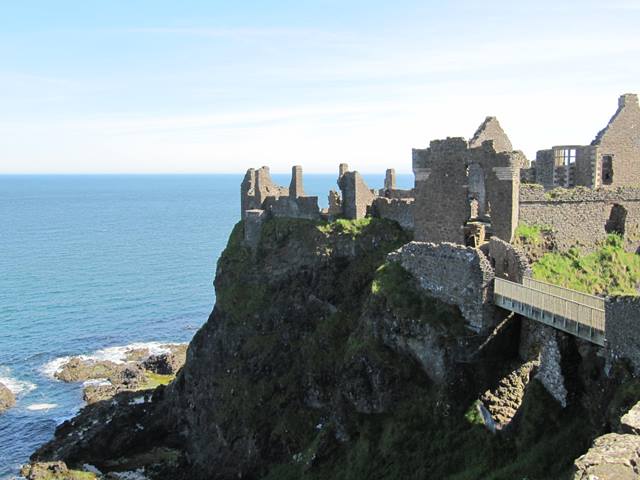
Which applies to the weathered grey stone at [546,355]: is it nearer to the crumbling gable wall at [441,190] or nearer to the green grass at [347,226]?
the crumbling gable wall at [441,190]

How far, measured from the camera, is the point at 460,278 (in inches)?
1185

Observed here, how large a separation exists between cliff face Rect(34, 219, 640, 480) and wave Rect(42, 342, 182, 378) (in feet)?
45.8

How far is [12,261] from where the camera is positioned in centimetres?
13000

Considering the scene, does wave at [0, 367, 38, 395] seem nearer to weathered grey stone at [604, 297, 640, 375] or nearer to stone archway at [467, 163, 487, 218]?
stone archway at [467, 163, 487, 218]

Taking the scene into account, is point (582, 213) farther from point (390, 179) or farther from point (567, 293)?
point (390, 179)

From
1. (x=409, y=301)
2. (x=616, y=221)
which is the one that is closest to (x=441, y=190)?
(x=409, y=301)

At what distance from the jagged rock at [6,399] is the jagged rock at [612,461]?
55.5 metres

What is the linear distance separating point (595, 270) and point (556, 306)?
11.0 metres

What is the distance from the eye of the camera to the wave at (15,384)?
63.8 meters

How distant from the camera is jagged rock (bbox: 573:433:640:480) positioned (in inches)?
561

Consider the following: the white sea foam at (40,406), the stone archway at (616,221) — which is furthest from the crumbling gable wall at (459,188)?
the white sea foam at (40,406)

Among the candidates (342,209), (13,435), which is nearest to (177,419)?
(13,435)

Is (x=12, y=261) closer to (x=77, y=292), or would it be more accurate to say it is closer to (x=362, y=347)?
(x=77, y=292)

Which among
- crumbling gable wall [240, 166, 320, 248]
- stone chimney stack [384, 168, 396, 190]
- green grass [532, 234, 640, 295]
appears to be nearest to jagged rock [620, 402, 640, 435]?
green grass [532, 234, 640, 295]
